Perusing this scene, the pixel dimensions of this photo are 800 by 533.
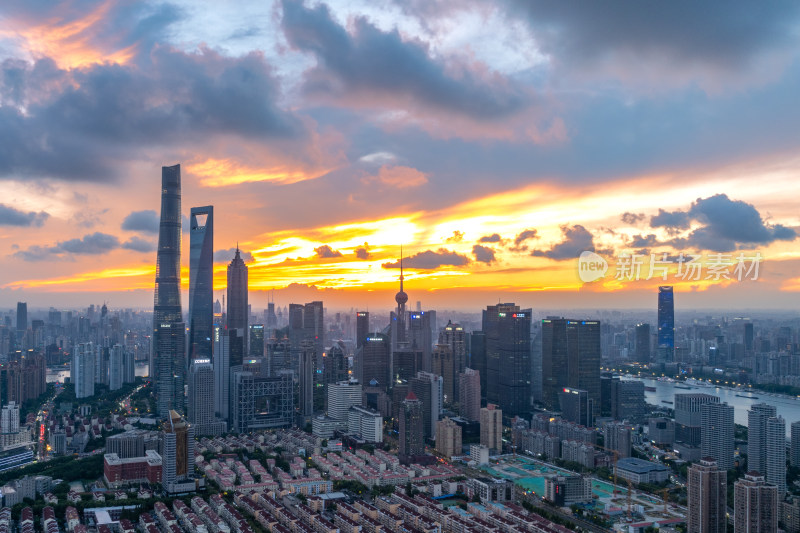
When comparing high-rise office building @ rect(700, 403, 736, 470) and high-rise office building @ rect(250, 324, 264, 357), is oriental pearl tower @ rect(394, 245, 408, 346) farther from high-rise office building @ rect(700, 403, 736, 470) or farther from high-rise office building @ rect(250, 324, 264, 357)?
high-rise office building @ rect(700, 403, 736, 470)

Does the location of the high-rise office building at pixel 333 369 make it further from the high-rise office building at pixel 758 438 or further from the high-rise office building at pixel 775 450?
the high-rise office building at pixel 775 450

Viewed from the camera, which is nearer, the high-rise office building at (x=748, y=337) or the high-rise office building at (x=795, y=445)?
the high-rise office building at (x=795, y=445)

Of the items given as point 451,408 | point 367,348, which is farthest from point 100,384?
point 451,408

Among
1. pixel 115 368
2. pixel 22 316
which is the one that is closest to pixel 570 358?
pixel 115 368

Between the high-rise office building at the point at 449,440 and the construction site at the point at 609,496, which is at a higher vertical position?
the high-rise office building at the point at 449,440

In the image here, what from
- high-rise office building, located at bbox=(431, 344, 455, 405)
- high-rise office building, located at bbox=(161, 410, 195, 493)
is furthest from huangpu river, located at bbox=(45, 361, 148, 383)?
high-rise office building, located at bbox=(161, 410, 195, 493)

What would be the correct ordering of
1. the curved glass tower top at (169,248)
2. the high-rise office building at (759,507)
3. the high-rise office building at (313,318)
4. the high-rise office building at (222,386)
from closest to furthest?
1. the high-rise office building at (759,507)
2. the high-rise office building at (222,386)
3. the curved glass tower top at (169,248)
4. the high-rise office building at (313,318)

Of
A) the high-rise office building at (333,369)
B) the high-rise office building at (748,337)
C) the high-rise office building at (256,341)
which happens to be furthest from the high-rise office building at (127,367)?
the high-rise office building at (748,337)

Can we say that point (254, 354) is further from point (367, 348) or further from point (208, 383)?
point (208, 383)
